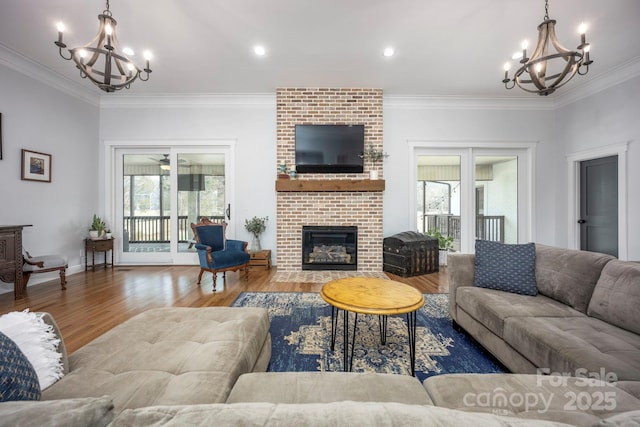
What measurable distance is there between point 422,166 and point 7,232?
5.73 meters

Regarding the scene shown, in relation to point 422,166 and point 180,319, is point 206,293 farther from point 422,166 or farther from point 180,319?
point 422,166

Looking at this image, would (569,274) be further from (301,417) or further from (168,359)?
(168,359)

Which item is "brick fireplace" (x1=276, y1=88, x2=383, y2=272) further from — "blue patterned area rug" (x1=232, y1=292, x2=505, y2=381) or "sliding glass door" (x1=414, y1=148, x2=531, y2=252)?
"blue patterned area rug" (x1=232, y1=292, x2=505, y2=381)

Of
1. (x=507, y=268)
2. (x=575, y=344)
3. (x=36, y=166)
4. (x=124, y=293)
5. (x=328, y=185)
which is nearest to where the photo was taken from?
(x=575, y=344)

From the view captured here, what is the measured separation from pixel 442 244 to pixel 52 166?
20.1 feet

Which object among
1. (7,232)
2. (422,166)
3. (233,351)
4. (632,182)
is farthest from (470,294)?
(7,232)

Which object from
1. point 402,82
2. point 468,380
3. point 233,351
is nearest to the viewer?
point 468,380

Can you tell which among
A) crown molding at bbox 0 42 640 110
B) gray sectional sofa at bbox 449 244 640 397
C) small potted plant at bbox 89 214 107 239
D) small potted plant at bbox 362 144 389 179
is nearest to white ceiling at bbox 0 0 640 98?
crown molding at bbox 0 42 640 110

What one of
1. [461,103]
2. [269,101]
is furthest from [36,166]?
[461,103]

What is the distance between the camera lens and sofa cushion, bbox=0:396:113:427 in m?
0.45

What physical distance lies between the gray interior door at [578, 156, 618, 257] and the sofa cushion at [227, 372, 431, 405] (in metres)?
4.92

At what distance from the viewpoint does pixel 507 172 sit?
482cm

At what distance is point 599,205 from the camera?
4.11 m

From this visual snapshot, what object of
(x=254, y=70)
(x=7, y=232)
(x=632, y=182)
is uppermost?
(x=254, y=70)
